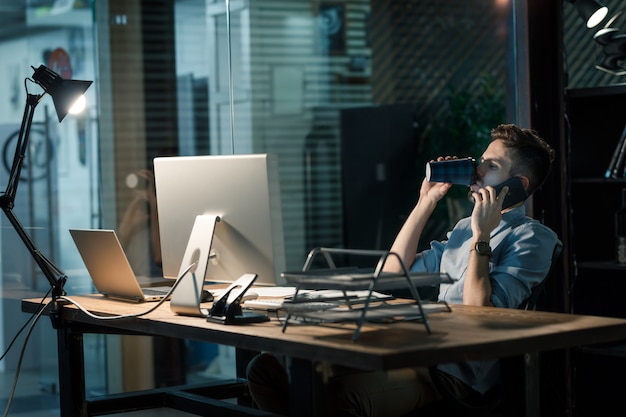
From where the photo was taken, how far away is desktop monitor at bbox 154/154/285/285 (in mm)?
2684

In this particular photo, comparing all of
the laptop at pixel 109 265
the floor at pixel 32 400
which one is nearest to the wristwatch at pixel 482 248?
the laptop at pixel 109 265

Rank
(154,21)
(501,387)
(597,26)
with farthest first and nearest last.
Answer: (154,21) < (597,26) < (501,387)

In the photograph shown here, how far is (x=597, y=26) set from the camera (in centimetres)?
452

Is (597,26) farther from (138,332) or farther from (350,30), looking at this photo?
(138,332)

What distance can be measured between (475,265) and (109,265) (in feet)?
3.57

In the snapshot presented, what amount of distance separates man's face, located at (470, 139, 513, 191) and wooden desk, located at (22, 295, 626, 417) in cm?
53

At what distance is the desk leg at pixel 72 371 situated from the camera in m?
3.07

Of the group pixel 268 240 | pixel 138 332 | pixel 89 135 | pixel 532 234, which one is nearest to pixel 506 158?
pixel 532 234

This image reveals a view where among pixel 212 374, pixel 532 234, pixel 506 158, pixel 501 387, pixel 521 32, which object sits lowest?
pixel 212 374

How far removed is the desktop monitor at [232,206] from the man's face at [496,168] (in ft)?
2.37

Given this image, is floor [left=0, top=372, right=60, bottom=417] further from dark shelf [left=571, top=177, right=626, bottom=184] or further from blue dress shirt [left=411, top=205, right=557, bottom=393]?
dark shelf [left=571, top=177, right=626, bottom=184]

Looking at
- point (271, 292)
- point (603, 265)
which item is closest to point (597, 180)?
point (603, 265)

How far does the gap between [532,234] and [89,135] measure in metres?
2.43

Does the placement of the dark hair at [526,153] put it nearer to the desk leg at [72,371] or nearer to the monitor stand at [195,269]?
the monitor stand at [195,269]
